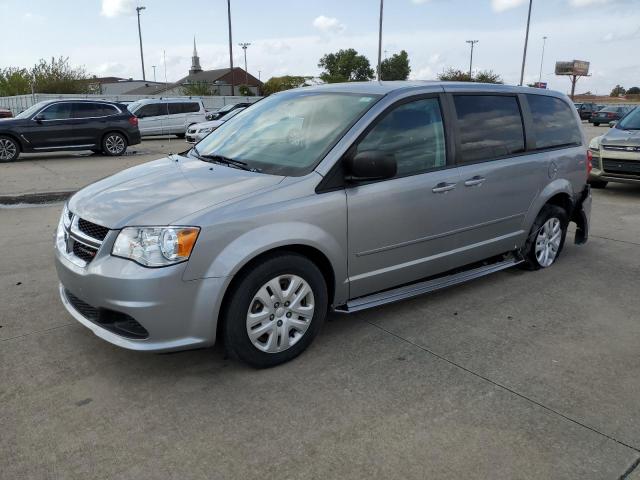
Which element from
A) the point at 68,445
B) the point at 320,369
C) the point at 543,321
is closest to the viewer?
the point at 68,445

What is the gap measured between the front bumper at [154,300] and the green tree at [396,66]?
83.1 meters

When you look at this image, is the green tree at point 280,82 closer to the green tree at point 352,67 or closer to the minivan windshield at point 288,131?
the green tree at point 352,67

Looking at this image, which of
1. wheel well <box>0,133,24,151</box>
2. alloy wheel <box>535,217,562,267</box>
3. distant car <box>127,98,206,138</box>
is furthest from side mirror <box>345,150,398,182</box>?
distant car <box>127,98,206,138</box>

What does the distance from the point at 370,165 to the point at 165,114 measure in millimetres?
20288

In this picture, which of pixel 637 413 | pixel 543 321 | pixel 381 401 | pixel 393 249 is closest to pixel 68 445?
pixel 381 401

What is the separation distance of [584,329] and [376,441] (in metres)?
2.16

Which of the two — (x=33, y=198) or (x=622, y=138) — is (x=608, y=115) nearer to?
(x=622, y=138)

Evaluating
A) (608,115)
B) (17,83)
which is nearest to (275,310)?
(608,115)

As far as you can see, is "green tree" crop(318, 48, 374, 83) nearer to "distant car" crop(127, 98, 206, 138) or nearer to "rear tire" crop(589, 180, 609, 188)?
"distant car" crop(127, 98, 206, 138)

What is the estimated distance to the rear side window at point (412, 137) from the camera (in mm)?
3744

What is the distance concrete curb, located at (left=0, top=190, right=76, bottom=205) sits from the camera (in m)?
8.75

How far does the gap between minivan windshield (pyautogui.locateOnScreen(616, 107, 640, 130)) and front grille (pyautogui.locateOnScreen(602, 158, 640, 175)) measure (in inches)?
29.8

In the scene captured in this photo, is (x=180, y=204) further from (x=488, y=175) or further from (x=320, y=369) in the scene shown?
(x=488, y=175)

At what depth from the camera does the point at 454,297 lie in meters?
4.61
